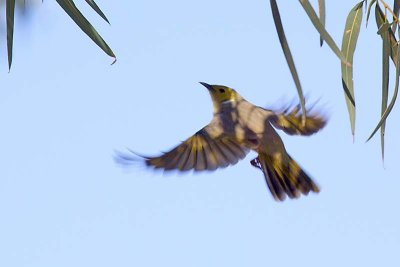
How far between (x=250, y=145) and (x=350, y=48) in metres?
0.77

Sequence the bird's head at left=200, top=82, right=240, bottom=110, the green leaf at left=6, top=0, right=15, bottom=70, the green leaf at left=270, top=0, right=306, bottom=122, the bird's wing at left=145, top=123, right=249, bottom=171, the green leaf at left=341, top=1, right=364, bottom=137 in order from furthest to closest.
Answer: the bird's head at left=200, top=82, right=240, bottom=110
the bird's wing at left=145, top=123, right=249, bottom=171
the green leaf at left=341, top=1, right=364, bottom=137
the green leaf at left=6, top=0, right=15, bottom=70
the green leaf at left=270, top=0, right=306, bottom=122

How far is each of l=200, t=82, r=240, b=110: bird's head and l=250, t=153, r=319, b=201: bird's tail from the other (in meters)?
0.24

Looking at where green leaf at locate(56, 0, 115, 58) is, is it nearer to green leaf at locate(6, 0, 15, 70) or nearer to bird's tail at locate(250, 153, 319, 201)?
green leaf at locate(6, 0, 15, 70)

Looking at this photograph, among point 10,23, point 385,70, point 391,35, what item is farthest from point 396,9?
point 10,23

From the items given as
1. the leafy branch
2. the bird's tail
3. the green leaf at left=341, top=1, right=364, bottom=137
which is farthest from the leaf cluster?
the bird's tail

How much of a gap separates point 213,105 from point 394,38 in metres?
1.03

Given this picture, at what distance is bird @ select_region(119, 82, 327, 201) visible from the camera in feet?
8.37

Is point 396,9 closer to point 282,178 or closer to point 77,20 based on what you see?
point 77,20

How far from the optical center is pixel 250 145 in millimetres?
2684

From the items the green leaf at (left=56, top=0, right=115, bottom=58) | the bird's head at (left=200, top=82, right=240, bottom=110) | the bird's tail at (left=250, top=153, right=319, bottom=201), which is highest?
the bird's head at (left=200, top=82, right=240, bottom=110)

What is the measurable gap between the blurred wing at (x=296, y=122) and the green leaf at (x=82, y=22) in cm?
106

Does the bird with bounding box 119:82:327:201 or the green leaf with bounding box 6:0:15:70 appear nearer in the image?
the green leaf with bounding box 6:0:15:70

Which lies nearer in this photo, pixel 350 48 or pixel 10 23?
pixel 10 23

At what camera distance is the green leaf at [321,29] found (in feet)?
4.86
